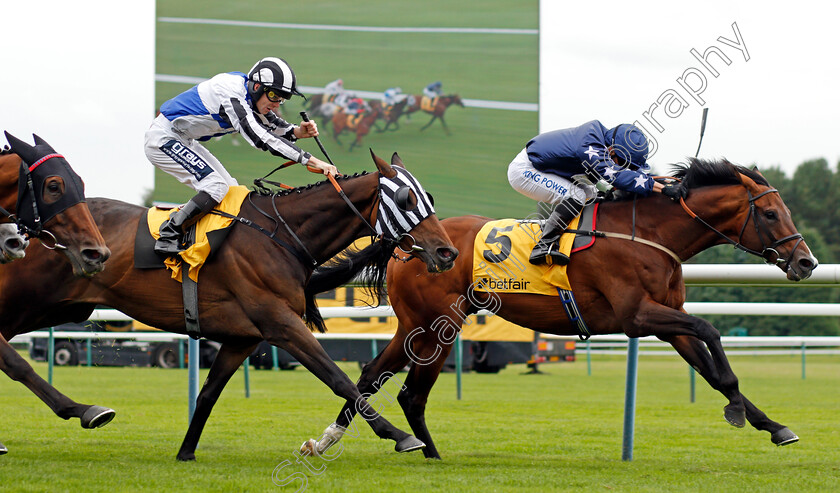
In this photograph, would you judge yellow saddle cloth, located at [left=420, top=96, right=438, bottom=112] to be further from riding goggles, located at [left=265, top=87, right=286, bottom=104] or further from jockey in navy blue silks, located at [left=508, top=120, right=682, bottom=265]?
riding goggles, located at [left=265, top=87, right=286, bottom=104]

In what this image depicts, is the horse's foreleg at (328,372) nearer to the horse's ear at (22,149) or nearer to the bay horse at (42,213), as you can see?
the bay horse at (42,213)

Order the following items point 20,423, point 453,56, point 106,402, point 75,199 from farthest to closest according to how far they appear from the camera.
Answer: point 453,56 < point 106,402 < point 20,423 < point 75,199

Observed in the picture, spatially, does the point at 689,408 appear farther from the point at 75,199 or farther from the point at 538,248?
the point at 75,199

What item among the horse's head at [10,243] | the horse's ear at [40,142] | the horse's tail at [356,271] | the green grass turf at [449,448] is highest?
the horse's ear at [40,142]

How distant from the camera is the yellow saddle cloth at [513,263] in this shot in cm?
616

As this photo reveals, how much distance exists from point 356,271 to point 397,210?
4.13 ft

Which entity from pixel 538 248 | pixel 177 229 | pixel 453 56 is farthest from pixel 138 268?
pixel 453 56

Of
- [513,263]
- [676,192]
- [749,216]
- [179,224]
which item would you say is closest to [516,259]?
[513,263]

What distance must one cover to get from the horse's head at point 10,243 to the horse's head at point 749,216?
4.01 m

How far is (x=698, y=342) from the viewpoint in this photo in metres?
5.71

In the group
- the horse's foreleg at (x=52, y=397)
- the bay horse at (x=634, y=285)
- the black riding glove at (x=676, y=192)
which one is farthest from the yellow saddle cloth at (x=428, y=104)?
the horse's foreleg at (x=52, y=397)

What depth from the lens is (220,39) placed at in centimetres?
2439

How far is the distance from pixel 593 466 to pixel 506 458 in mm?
607

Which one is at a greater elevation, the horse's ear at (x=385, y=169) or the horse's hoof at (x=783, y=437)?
the horse's ear at (x=385, y=169)
